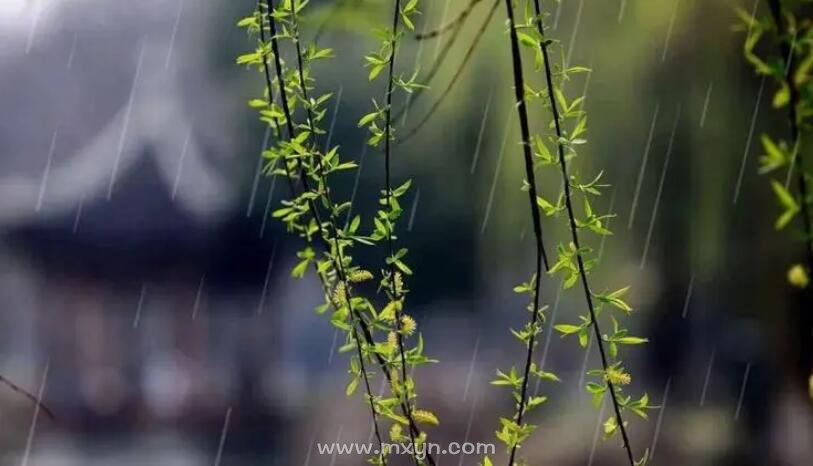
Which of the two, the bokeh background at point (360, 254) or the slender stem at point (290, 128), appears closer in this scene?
the slender stem at point (290, 128)

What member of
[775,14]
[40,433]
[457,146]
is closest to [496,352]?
[457,146]

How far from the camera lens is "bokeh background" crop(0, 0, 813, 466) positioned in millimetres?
2207

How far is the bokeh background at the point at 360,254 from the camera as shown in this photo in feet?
7.24

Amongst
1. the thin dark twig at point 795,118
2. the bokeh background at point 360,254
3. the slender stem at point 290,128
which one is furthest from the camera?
the bokeh background at point 360,254

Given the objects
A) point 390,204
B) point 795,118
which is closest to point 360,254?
point 390,204

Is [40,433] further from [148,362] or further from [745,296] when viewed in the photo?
[745,296]

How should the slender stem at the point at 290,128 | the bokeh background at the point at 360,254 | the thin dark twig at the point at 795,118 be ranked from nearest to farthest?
the thin dark twig at the point at 795,118, the slender stem at the point at 290,128, the bokeh background at the point at 360,254

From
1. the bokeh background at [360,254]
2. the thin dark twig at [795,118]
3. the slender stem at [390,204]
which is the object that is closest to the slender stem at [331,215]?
the slender stem at [390,204]

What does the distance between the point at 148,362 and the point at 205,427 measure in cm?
35

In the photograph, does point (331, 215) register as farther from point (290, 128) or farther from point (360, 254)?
point (360, 254)

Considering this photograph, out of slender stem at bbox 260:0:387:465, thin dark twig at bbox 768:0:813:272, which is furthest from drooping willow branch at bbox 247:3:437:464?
thin dark twig at bbox 768:0:813:272

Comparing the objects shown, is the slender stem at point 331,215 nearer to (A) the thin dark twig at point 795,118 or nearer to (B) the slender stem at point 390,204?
(B) the slender stem at point 390,204

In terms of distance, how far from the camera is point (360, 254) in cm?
286

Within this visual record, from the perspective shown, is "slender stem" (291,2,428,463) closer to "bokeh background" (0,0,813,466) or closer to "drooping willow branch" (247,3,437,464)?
"drooping willow branch" (247,3,437,464)
